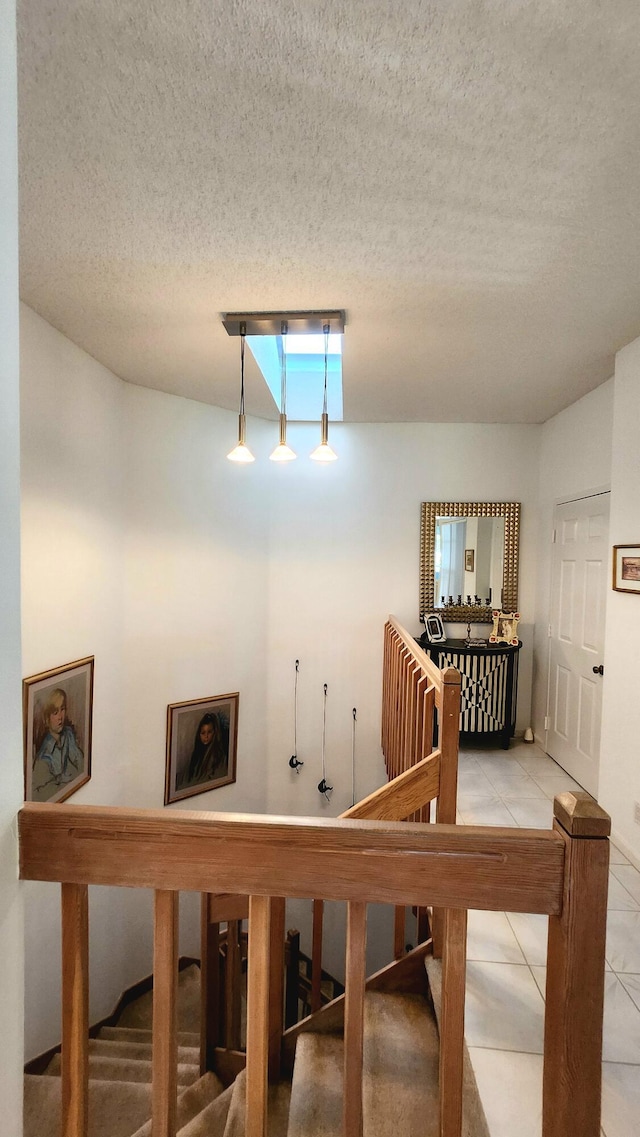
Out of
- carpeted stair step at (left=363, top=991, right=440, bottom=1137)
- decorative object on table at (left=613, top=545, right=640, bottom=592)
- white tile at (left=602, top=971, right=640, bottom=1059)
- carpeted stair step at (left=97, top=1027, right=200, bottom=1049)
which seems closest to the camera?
carpeted stair step at (left=363, top=991, right=440, bottom=1137)

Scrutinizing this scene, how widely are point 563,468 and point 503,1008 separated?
333 centimetres

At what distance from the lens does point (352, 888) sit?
844 mm

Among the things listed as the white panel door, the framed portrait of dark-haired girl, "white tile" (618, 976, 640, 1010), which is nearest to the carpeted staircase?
"white tile" (618, 976, 640, 1010)

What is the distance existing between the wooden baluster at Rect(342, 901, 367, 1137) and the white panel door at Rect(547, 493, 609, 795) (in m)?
2.85

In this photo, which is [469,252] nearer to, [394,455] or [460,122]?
[460,122]

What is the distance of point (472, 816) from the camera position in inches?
115

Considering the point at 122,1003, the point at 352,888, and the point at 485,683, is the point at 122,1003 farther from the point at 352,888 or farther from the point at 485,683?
the point at 352,888

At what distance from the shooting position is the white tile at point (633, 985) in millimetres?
1816

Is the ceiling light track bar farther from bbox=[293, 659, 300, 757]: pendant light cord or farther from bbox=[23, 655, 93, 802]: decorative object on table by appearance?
bbox=[293, 659, 300, 757]: pendant light cord

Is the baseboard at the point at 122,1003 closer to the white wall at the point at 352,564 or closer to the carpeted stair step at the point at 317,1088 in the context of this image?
the white wall at the point at 352,564

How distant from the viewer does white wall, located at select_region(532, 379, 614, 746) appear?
10.8 feet

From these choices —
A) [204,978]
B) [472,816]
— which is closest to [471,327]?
[472,816]

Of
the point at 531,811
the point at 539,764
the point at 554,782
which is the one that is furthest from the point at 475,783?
the point at 539,764

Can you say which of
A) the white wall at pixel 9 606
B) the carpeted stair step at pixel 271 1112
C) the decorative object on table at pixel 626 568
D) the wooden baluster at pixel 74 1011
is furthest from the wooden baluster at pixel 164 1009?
the decorative object on table at pixel 626 568
